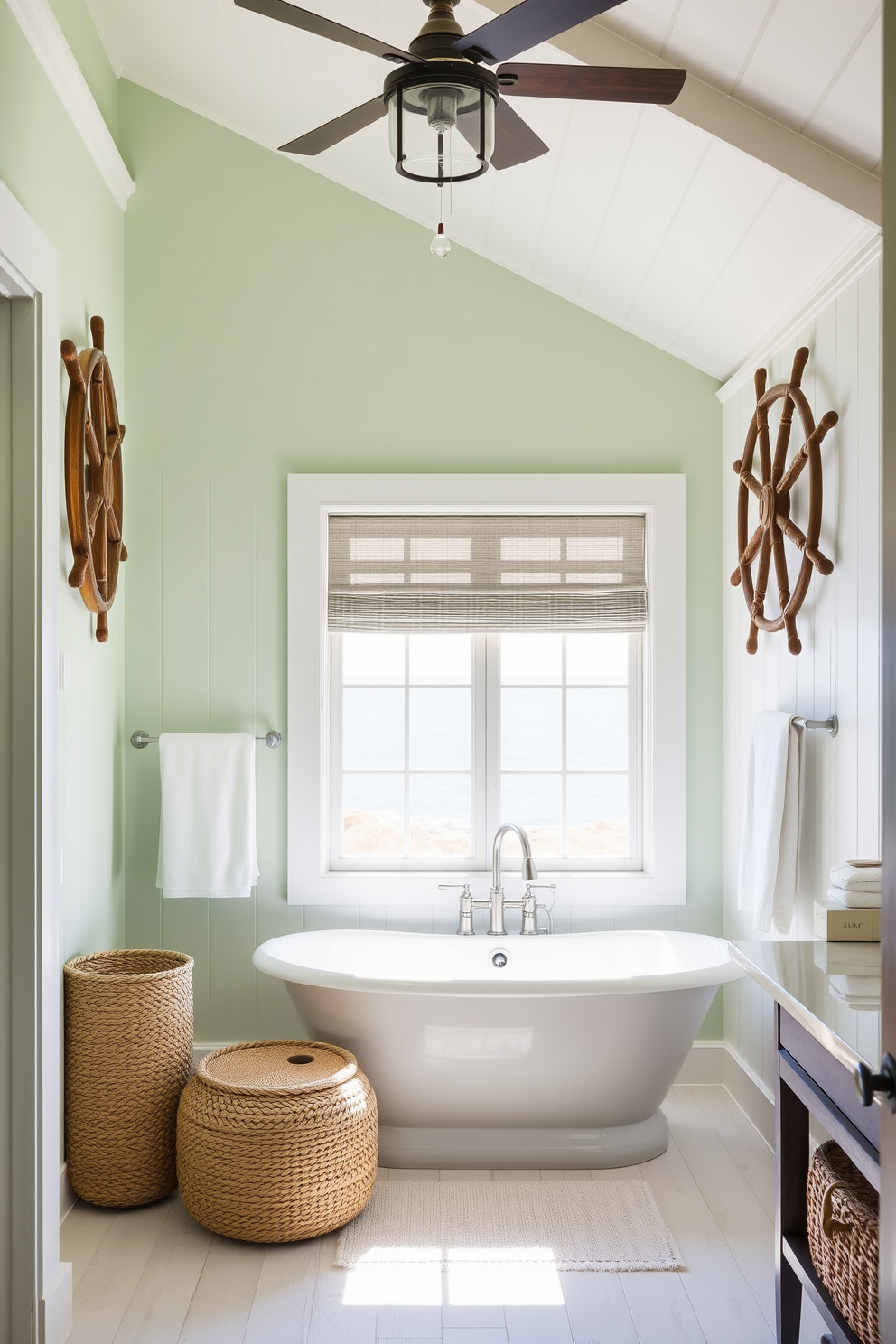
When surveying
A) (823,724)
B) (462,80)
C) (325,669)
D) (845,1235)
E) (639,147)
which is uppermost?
(639,147)

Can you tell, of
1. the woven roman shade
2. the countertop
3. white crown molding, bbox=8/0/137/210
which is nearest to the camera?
the countertop

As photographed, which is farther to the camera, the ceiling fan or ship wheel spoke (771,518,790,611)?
ship wheel spoke (771,518,790,611)

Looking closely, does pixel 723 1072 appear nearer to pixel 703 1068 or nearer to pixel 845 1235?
pixel 703 1068

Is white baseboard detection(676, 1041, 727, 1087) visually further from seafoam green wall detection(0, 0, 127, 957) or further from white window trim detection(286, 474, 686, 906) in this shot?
seafoam green wall detection(0, 0, 127, 957)

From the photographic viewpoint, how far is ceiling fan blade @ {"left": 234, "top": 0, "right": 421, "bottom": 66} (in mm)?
1667

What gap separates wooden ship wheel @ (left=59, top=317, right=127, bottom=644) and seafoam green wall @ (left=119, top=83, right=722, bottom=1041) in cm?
32

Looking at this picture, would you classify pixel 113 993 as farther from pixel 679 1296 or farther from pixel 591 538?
pixel 591 538

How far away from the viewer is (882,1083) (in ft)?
3.75

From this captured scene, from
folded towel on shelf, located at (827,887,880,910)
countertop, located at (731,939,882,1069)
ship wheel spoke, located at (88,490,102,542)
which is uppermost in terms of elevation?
ship wheel spoke, located at (88,490,102,542)

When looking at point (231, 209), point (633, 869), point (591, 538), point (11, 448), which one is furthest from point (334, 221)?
point (633, 869)

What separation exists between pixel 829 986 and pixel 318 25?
178 centimetres

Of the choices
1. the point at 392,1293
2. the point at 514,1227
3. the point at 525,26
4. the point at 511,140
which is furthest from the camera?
the point at 514,1227

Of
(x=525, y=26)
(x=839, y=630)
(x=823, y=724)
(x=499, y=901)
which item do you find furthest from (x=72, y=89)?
(x=499, y=901)

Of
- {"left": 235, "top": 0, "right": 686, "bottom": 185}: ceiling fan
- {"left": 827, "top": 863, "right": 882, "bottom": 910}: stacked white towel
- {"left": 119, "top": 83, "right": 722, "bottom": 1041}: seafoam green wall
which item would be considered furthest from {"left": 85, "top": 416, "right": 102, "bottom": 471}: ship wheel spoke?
{"left": 827, "top": 863, "right": 882, "bottom": 910}: stacked white towel
